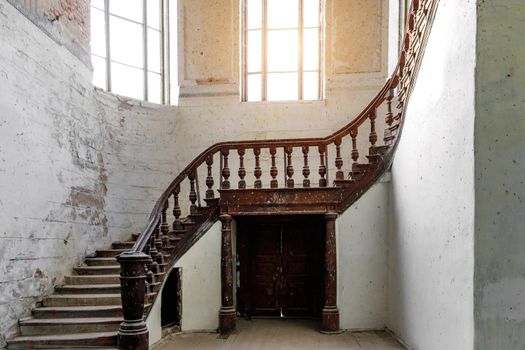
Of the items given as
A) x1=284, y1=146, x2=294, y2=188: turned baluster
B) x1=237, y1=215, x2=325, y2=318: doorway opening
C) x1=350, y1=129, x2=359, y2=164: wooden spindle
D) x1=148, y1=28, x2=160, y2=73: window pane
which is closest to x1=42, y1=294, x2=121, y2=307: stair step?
x1=237, y1=215, x2=325, y2=318: doorway opening

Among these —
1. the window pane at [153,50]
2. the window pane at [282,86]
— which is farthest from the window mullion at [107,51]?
the window pane at [282,86]

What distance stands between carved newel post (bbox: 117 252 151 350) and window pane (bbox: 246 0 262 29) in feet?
16.6

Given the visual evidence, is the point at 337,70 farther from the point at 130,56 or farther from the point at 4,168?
the point at 4,168

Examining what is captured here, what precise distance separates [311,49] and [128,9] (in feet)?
9.94

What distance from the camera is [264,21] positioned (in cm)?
796

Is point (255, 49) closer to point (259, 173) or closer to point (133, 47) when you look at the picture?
point (133, 47)

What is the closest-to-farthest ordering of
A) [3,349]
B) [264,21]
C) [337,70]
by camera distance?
1. [3,349]
2. [337,70]
3. [264,21]

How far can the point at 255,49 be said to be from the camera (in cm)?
796

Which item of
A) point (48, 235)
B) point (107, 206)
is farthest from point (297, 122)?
point (48, 235)

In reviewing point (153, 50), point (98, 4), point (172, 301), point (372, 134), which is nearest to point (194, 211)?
point (172, 301)

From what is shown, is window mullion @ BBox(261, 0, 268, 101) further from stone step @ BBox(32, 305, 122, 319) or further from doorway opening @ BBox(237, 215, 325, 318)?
stone step @ BBox(32, 305, 122, 319)

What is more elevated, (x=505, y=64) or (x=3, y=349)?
(x=505, y=64)

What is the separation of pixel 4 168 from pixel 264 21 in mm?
4952

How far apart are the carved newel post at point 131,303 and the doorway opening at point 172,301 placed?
138cm
